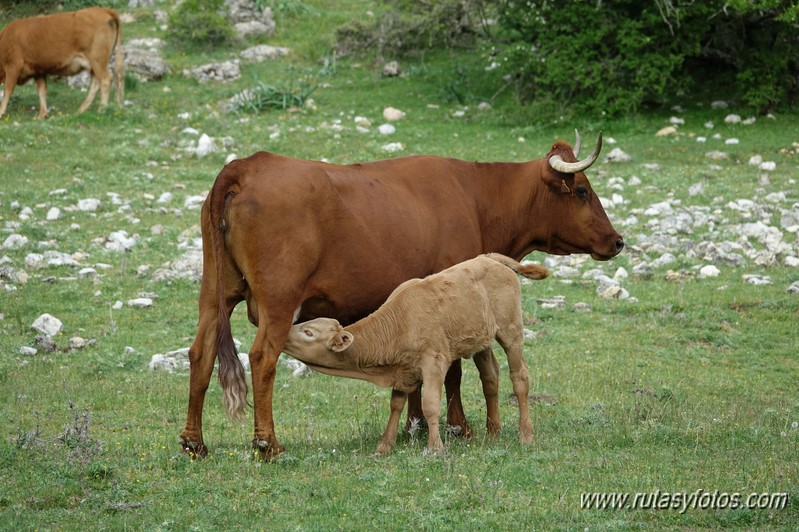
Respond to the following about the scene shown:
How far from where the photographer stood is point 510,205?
10.9 m

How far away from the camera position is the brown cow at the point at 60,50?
24.2 meters

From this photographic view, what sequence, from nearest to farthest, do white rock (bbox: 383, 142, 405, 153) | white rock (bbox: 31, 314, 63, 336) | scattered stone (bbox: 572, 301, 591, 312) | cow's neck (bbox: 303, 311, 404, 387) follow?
cow's neck (bbox: 303, 311, 404, 387)
white rock (bbox: 31, 314, 63, 336)
scattered stone (bbox: 572, 301, 591, 312)
white rock (bbox: 383, 142, 405, 153)

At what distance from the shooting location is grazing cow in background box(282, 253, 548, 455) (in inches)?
344

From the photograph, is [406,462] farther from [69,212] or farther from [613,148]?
[613,148]

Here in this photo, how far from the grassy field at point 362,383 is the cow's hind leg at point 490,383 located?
30 cm

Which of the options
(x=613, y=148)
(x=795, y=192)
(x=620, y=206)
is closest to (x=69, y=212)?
(x=620, y=206)

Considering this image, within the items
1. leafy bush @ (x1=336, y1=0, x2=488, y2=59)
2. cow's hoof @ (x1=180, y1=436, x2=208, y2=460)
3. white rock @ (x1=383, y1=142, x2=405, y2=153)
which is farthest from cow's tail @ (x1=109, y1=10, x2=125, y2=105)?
cow's hoof @ (x1=180, y1=436, x2=208, y2=460)

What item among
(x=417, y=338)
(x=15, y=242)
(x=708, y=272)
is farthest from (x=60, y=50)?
(x=417, y=338)

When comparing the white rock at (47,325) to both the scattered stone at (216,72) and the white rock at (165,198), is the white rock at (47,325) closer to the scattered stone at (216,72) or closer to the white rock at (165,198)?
the white rock at (165,198)

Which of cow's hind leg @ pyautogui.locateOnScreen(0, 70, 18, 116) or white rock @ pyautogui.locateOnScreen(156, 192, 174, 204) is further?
cow's hind leg @ pyautogui.locateOnScreen(0, 70, 18, 116)

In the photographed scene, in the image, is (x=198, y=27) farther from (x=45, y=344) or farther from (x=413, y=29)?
(x=45, y=344)

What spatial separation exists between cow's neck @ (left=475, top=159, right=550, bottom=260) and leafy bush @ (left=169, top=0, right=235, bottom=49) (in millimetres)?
19783

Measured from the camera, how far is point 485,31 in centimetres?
2650

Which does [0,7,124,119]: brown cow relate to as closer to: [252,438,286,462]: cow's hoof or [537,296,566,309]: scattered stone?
[537,296,566,309]: scattered stone
